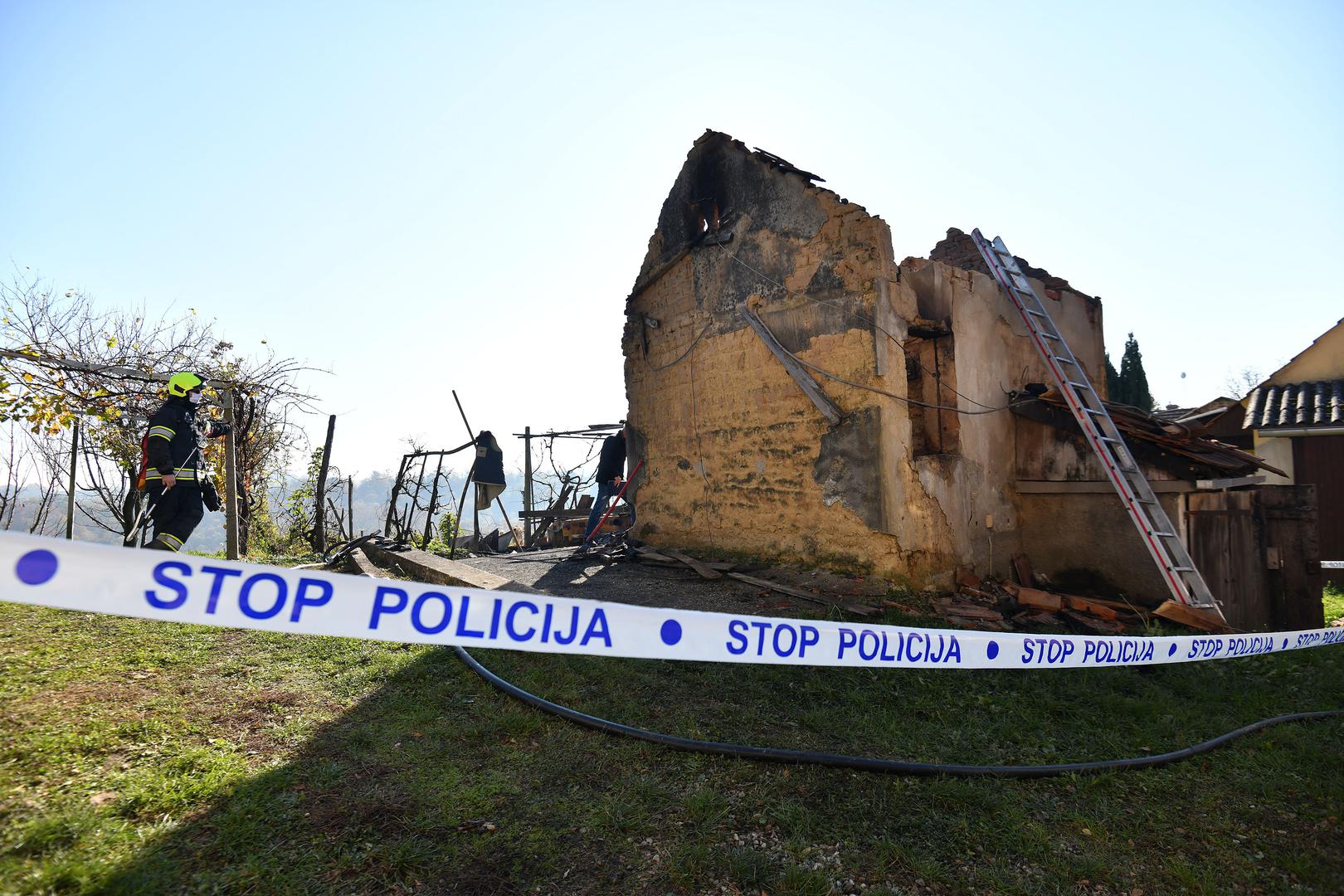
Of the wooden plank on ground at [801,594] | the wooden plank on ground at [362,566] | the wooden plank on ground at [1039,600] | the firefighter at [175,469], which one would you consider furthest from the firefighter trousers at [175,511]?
the wooden plank on ground at [1039,600]

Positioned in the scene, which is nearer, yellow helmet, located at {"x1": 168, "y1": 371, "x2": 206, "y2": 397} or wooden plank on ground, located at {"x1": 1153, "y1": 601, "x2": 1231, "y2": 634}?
wooden plank on ground, located at {"x1": 1153, "y1": 601, "x2": 1231, "y2": 634}

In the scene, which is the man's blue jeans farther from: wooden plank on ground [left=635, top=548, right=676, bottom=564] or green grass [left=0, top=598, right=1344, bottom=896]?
green grass [left=0, top=598, right=1344, bottom=896]

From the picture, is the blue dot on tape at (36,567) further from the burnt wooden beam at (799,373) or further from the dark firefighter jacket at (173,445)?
the burnt wooden beam at (799,373)

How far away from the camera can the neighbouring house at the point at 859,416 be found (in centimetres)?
682

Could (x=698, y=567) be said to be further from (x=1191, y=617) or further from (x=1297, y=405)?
(x=1297, y=405)

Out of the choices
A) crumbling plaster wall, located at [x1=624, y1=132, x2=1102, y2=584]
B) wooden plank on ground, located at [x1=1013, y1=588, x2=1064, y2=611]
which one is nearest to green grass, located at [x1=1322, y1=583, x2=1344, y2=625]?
wooden plank on ground, located at [x1=1013, y1=588, x2=1064, y2=611]

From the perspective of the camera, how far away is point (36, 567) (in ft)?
5.98

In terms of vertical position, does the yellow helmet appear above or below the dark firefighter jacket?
above

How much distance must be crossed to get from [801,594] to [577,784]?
156 inches

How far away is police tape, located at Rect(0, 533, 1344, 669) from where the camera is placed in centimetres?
185

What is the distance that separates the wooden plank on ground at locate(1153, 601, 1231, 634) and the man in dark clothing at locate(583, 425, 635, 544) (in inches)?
308

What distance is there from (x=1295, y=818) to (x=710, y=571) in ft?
16.7

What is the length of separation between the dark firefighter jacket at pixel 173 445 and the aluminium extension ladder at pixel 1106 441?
914cm

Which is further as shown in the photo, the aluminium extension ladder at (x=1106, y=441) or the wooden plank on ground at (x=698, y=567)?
the wooden plank on ground at (x=698, y=567)
